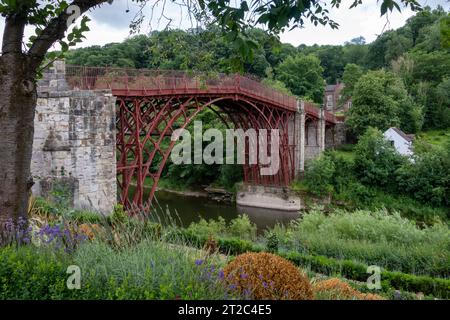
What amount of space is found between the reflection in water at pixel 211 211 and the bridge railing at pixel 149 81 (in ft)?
24.8

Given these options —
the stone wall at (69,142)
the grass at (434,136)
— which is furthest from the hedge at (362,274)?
the grass at (434,136)

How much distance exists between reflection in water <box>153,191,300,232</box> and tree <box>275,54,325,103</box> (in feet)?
66.2

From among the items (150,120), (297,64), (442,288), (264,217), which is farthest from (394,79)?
(442,288)

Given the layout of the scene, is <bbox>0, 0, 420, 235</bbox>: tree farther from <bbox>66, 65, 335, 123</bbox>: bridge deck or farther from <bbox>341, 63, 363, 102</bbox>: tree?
<bbox>341, 63, 363, 102</bbox>: tree

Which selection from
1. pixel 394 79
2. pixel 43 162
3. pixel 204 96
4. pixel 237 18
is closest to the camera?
pixel 237 18

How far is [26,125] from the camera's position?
4105mm

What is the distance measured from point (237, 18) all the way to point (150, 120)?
14.6 meters

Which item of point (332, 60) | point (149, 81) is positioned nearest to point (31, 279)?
point (149, 81)

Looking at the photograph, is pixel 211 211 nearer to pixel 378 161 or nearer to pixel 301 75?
pixel 378 161

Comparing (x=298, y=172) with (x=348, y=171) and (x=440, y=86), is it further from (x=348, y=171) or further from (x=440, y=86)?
(x=440, y=86)

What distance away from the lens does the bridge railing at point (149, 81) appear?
40.8 feet

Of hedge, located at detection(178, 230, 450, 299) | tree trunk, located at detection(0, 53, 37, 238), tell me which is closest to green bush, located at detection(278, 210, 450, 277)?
hedge, located at detection(178, 230, 450, 299)

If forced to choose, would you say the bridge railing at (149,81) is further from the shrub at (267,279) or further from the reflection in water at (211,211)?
the reflection in water at (211,211)

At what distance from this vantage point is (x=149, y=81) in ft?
52.7
